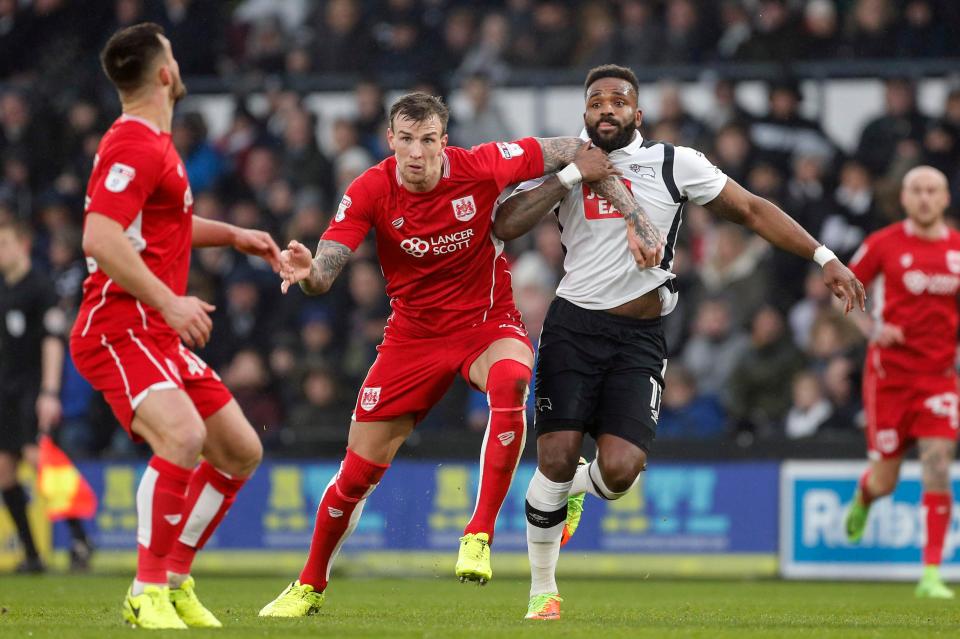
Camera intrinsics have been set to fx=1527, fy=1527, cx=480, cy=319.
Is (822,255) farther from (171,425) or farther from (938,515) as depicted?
(938,515)

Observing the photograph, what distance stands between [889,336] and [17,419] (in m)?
7.04

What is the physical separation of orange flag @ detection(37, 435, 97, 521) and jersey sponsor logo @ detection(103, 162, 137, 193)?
7.08 metres

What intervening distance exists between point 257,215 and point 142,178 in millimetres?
9794

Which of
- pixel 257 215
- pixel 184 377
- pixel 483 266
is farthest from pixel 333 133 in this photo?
pixel 184 377

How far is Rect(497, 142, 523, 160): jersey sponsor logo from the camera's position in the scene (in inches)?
302

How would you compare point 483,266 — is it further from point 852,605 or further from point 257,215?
point 257,215

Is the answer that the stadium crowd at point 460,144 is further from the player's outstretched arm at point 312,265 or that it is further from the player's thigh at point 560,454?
the player's outstretched arm at point 312,265

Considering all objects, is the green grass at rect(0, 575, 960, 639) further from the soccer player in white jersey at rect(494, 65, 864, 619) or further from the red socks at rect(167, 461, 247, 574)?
the soccer player in white jersey at rect(494, 65, 864, 619)

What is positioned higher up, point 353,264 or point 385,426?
point 353,264

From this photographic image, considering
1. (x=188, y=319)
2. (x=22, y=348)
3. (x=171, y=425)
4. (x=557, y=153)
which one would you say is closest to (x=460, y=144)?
(x=22, y=348)

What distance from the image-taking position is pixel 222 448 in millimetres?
6859

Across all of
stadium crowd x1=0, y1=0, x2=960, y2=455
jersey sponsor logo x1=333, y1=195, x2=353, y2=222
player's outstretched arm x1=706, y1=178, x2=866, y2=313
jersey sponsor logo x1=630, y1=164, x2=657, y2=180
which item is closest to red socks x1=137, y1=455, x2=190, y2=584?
jersey sponsor logo x1=333, y1=195, x2=353, y2=222

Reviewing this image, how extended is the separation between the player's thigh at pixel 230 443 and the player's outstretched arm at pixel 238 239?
672 millimetres

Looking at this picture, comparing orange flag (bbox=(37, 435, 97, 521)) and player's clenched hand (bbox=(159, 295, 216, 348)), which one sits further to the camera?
orange flag (bbox=(37, 435, 97, 521))
